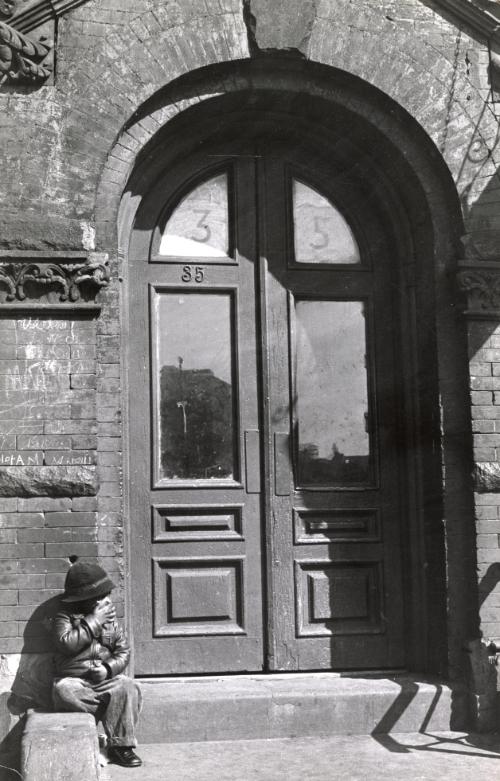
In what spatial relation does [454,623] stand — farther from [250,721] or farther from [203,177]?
[203,177]

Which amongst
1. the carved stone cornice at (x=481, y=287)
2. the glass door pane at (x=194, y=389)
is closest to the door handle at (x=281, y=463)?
the glass door pane at (x=194, y=389)

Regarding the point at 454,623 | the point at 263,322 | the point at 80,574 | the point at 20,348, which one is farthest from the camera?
the point at 263,322

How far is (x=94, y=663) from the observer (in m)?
6.01

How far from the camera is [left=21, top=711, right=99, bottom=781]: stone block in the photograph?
5.26 meters

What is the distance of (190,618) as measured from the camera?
701 cm

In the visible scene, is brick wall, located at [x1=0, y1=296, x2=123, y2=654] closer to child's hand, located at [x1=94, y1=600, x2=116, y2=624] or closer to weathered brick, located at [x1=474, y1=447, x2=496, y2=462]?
child's hand, located at [x1=94, y1=600, x2=116, y2=624]

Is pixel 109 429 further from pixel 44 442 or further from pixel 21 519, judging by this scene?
pixel 21 519

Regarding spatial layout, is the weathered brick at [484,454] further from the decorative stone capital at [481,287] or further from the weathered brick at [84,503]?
the weathered brick at [84,503]

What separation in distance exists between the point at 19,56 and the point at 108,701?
4003 mm

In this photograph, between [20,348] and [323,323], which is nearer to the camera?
[20,348]

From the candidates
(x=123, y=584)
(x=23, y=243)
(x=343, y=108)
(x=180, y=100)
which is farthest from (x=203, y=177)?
(x=123, y=584)

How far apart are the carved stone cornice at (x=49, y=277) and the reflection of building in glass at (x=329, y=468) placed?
1909 mm

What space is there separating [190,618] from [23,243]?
2.70 m

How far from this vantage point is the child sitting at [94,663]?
234 inches
